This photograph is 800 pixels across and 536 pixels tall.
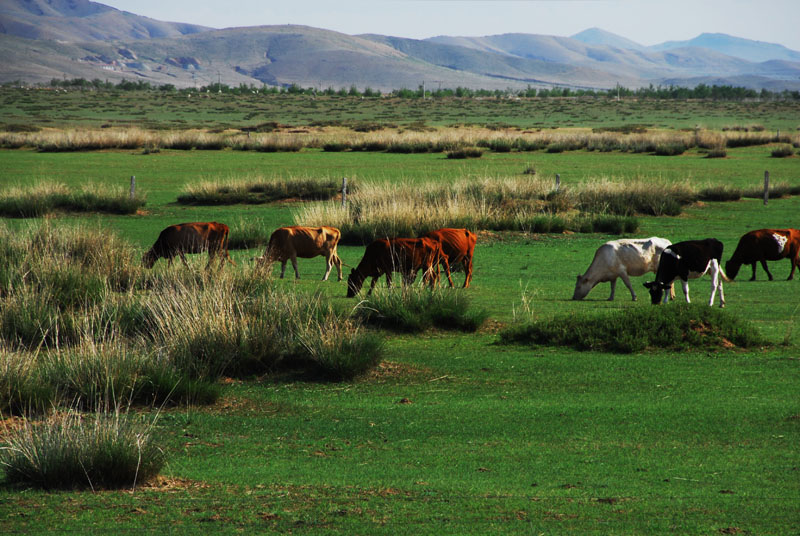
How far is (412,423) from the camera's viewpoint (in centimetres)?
940

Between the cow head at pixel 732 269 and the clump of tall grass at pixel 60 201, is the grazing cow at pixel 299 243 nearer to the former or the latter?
the cow head at pixel 732 269

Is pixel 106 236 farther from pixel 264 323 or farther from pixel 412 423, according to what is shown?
pixel 412 423

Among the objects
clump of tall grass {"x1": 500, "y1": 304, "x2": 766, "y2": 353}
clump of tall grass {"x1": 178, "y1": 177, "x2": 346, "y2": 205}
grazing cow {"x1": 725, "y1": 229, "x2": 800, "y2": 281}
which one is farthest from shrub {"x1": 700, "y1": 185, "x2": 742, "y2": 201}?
clump of tall grass {"x1": 500, "y1": 304, "x2": 766, "y2": 353}

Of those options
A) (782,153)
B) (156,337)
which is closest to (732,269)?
(156,337)

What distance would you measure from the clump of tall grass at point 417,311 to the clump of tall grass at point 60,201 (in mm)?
19497

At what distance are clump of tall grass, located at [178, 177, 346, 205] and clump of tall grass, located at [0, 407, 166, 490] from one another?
28639 millimetres

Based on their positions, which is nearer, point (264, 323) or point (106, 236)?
point (264, 323)

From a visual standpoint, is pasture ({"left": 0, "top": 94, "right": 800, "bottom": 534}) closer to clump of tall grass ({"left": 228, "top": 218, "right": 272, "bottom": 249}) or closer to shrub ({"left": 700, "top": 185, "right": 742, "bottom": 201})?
clump of tall grass ({"left": 228, "top": 218, "right": 272, "bottom": 249})

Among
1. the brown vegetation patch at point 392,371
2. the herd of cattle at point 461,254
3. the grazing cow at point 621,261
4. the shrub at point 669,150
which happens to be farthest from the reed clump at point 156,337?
the shrub at point 669,150

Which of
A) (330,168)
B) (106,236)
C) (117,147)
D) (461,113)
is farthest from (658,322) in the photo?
(461,113)

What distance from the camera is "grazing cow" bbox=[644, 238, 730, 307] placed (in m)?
15.6

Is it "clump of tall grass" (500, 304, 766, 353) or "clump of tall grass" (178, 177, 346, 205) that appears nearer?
"clump of tall grass" (500, 304, 766, 353)

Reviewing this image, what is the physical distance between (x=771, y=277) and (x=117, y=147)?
158ft

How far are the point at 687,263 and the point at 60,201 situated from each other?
78.3 ft
